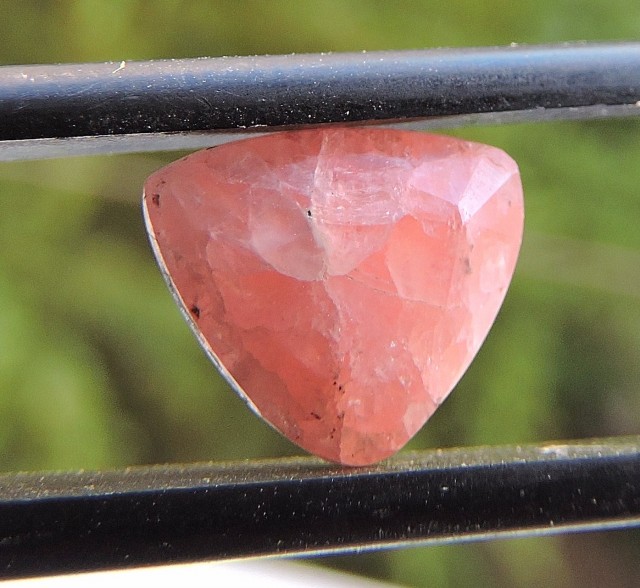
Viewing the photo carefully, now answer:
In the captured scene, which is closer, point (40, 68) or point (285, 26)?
point (40, 68)

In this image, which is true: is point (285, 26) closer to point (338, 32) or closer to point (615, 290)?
point (338, 32)

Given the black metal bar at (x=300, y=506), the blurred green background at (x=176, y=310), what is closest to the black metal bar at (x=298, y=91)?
the black metal bar at (x=300, y=506)

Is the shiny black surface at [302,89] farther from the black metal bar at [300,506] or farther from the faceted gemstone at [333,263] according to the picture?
the black metal bar at [300,506]

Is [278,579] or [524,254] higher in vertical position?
[524,254]

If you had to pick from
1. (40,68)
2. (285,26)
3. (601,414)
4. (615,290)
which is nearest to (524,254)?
(615,290)

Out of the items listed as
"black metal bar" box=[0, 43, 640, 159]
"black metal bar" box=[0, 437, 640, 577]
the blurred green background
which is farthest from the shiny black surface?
the blurred green background

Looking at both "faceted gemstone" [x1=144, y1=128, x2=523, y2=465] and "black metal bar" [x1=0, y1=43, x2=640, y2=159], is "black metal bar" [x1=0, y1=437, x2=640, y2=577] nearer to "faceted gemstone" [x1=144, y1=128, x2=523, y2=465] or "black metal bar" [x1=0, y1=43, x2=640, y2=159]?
"faceted gemstone" [x1=144, y1=128, x2=523, y2=465]
